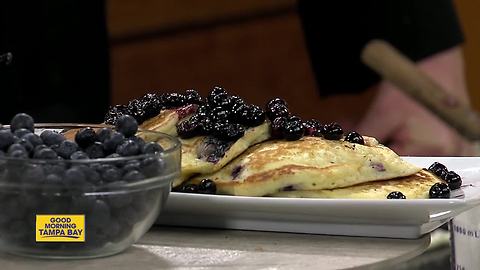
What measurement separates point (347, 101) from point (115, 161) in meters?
2.29

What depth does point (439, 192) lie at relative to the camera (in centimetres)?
112

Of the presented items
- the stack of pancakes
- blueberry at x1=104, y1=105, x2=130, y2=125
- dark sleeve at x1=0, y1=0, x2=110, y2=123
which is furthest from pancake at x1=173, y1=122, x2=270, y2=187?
dark sleeve at x1=0, y1=0, x2=110, y2=123

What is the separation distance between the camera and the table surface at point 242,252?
3.24 feet

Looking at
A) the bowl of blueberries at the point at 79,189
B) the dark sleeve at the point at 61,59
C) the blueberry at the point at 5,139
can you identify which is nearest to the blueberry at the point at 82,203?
the bowl of blueberries at the point at 79,189

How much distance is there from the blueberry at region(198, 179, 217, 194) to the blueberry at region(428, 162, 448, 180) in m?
0.32

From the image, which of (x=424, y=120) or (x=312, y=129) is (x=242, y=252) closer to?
(x=312, y=129)

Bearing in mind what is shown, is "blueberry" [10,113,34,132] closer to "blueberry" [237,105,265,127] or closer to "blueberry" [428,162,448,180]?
"blueberry" [237,105,265,127]

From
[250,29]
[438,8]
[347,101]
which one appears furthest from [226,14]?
[438,8]

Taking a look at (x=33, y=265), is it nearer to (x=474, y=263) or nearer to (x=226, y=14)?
(x=474, y=263)

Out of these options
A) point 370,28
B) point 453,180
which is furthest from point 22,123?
point 370,28

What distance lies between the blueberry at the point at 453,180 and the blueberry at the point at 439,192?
52 millimetres

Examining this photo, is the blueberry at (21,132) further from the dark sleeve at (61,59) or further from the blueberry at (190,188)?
the dark sleeve at (61,59)

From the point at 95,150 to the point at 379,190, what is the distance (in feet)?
1.19

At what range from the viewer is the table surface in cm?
99
